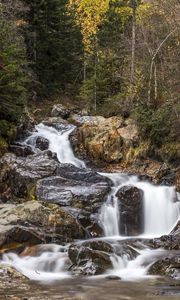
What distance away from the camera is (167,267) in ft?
38.4

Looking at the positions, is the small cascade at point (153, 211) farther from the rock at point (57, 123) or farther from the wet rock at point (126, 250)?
the rock at point (57, 123)

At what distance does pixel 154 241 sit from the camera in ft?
46.2

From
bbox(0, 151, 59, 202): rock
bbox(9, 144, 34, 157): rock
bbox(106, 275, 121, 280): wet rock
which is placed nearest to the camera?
bbox(106, 275, 121, 280): wet rock

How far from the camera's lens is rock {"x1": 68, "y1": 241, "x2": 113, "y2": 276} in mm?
11578

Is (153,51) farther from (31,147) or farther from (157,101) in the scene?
(31,147)

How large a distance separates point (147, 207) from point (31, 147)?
291 inches

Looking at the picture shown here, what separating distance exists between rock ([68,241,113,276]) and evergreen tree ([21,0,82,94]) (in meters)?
21.5

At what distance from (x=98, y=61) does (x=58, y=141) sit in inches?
263

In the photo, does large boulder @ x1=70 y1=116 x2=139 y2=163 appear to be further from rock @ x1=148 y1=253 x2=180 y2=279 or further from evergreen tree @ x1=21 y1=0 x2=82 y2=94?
evergreen tree @ x1=21 y1=0 x2=82 y2=94

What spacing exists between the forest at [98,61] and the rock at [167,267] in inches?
373

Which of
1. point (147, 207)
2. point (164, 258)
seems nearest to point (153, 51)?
point (147, 207)

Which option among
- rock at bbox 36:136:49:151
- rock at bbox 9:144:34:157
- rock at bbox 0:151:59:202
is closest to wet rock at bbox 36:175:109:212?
rock at bbox 0:151:59:202

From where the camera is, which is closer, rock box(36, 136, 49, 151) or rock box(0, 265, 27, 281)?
rock box(0, 265, 27, 281)

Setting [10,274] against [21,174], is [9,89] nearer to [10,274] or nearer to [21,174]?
[21,174]
